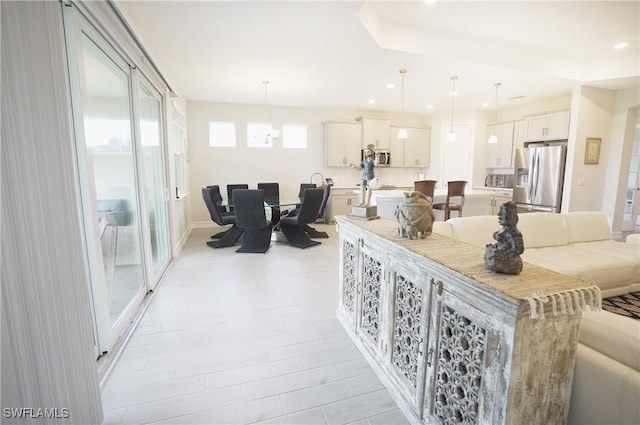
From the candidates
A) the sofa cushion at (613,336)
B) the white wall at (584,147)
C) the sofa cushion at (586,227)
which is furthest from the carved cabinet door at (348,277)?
the white wall at (584,147)

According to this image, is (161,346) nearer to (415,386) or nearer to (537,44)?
(415,386)

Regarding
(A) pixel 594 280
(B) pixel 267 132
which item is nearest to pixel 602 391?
(A) pixel 594 280

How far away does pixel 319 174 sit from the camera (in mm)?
7121

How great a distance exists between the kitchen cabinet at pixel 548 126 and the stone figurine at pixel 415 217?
5496 millimetres

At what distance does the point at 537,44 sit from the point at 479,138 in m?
3.27

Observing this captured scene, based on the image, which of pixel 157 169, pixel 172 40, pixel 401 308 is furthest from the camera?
pixel 157 169

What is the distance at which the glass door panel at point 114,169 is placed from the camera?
6.66ft

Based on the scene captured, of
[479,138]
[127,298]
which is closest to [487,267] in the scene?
[127,298]

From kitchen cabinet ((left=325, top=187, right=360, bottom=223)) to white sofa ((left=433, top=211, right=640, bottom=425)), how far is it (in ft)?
13.0

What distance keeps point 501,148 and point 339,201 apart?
382 cm

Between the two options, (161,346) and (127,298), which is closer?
(161,346)

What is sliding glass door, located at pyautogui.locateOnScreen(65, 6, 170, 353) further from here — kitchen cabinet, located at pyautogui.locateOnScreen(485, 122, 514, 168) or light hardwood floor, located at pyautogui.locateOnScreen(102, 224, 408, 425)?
kitchen cabinet, located at pyautogui.locateOnScreen(485, 122, 514, 168)

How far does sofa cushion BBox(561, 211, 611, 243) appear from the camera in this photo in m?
3.18

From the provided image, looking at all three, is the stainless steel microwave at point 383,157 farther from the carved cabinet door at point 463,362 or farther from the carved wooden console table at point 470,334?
the carved cabinet door at point 463,362
